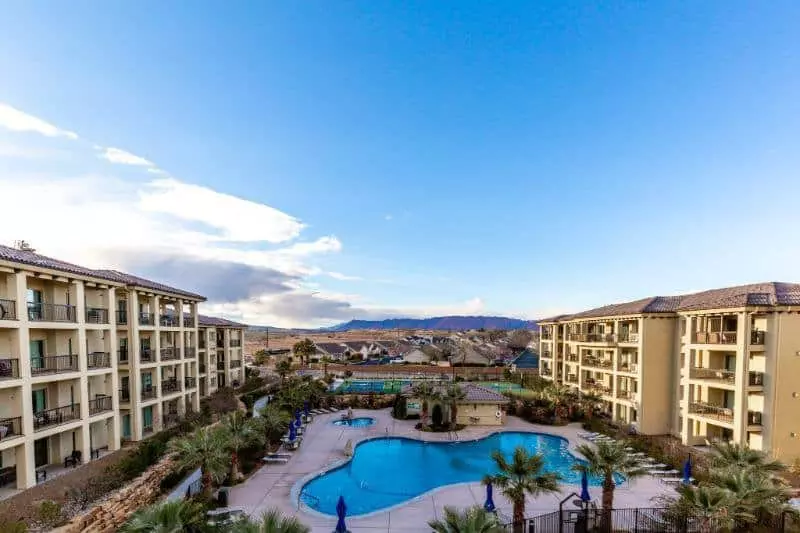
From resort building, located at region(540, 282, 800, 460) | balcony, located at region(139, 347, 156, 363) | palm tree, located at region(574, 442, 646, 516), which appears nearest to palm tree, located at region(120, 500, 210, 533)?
palm tree, located at region(574, 442, 646, 516)

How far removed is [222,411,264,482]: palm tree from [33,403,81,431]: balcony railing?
24.9 ft

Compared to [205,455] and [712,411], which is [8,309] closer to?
[205,455]

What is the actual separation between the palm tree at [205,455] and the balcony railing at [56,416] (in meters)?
7.29

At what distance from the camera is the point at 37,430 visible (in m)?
18.4

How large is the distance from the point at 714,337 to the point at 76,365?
35.5 meters

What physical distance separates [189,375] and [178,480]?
14697mm

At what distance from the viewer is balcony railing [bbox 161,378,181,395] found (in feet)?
95.6

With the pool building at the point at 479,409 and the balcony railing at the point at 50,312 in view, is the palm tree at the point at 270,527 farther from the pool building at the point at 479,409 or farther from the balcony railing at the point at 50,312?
the pool building at the point at 479,409

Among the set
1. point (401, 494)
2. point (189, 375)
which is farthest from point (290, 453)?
point (189, 375)

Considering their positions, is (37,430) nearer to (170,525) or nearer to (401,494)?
(170,525)

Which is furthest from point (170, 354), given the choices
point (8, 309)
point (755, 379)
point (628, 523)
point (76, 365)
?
point (755, 379)

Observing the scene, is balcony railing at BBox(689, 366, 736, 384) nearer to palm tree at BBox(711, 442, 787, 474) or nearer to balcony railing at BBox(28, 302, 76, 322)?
palm tree at BBox(711, 442, 787, 474)

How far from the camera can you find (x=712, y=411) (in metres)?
24.3

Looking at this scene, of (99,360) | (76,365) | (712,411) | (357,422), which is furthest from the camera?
(357,422)
